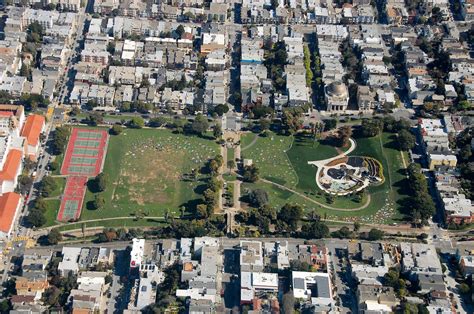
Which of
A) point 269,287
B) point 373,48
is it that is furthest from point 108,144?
point 373,48

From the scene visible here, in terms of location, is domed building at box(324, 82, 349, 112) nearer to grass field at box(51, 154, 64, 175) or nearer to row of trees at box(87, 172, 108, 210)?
row of trees at box(87, 172, 108, 210)

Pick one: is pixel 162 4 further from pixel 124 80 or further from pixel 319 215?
pixel 319 215

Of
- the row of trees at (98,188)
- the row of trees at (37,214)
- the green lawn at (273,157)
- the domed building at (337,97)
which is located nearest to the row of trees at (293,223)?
the green lawn at (273,157)

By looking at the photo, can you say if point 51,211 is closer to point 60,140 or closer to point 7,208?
point 7,208

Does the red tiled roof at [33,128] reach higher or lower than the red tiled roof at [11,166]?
higher

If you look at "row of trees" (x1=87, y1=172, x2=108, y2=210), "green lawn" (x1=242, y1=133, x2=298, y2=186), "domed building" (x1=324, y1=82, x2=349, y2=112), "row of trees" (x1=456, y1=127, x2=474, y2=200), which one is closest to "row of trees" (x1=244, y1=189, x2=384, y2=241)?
"green lawn" (x1=242, y1=133, x2=298, y2=186)

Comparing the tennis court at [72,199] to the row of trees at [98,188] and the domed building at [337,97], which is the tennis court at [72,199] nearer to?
the row of trees at [98,188]

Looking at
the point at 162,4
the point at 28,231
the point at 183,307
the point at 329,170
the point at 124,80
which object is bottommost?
the point at 183,307
